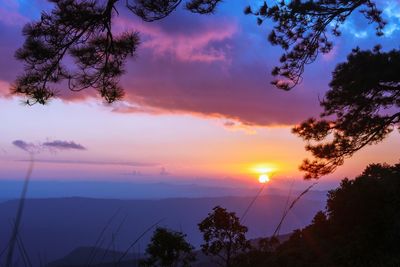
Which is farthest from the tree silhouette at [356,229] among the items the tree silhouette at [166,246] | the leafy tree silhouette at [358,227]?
the tree silhouette at [166,246]

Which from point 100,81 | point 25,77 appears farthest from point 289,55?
point 25,77

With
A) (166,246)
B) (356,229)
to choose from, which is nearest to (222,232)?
(166,246)

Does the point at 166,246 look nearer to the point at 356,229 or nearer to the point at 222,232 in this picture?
the point at 222,232

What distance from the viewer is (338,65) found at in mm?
14500

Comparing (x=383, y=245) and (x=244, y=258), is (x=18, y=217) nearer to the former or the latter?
(x=383, y=245)

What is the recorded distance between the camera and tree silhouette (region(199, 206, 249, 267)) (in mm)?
12781

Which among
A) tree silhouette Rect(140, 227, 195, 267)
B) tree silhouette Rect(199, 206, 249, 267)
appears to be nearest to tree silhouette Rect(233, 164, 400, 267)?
tree silhouette Rect(199, 206, 249, 267)

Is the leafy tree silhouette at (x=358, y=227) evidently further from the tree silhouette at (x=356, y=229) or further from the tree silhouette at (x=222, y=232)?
the tree silhouette at (x=222, y=232)

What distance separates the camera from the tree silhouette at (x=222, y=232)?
12781 millimetres

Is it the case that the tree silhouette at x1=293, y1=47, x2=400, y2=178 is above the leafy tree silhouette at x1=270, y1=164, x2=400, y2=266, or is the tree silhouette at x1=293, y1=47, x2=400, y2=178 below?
above

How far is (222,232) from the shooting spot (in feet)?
42.6

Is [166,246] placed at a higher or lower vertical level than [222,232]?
lower

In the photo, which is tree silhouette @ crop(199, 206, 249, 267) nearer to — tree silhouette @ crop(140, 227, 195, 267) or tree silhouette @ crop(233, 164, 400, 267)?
tree silhouette @ crop(140, 227, 195, 267)

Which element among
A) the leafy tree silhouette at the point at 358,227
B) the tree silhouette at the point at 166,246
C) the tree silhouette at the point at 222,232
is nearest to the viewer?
the leafy tree silhouette at the point at 358,227
